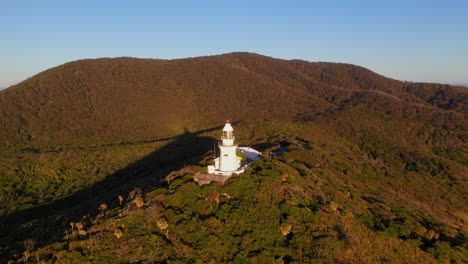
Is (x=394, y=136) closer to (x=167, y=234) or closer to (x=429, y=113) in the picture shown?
(x=429, y=113)

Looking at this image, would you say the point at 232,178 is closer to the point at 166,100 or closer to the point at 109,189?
the point at 109,189

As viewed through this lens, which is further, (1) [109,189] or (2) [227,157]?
(1) [109,189]

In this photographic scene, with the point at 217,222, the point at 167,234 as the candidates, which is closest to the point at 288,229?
the point at 217,222

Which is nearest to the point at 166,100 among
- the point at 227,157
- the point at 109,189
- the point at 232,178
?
the point at 109,189

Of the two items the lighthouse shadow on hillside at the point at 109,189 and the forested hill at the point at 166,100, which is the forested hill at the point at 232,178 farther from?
the forested hill at the point at 166,100

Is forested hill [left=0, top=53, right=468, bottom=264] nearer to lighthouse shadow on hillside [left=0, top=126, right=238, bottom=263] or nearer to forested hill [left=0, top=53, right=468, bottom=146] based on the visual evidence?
lighthouse shadow on hillside [left=0, top=126, right=238, bottom=263]

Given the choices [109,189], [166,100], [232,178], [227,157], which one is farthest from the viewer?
[166,100]
